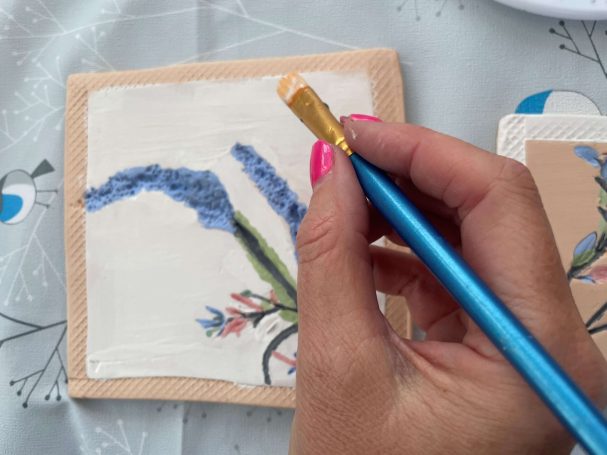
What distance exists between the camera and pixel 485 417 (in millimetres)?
254

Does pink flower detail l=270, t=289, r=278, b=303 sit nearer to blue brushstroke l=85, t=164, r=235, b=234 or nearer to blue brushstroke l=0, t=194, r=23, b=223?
blue brushstroke l=85, t=164, r=235, b=234

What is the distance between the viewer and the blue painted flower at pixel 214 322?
45 centimetres

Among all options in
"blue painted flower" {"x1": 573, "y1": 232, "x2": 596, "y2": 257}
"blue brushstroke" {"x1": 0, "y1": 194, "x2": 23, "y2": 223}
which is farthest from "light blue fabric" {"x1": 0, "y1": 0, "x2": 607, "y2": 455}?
"blue painted flower" {"x1": 573, "y1": 232, "x2": 596, "y2": 257}

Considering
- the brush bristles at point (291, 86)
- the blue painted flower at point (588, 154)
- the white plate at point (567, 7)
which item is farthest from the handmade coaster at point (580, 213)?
the brush bristles at point (291, 86)

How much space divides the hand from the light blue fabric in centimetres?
16

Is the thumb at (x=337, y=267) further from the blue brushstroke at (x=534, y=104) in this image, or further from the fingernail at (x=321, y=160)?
the blue brushstroke at (x=534, y=104)

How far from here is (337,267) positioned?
0.93ft

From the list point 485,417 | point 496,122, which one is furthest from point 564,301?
point 496,122

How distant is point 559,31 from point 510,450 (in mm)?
349

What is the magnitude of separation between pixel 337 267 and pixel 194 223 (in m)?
0.21

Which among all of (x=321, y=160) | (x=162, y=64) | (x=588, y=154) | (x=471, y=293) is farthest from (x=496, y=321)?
(x=162, y=64)

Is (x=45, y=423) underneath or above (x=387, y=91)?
underneath

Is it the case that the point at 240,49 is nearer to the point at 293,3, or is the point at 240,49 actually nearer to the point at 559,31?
the point at 293,3

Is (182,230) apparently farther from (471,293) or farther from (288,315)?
A: (471,293)
